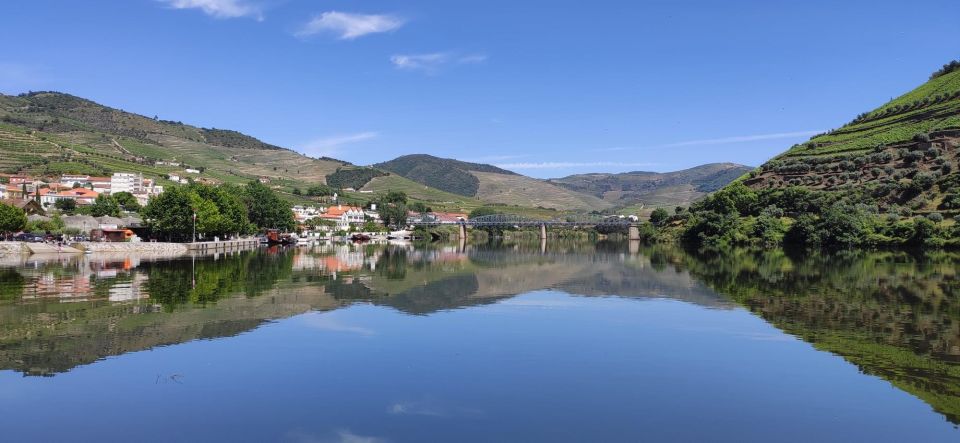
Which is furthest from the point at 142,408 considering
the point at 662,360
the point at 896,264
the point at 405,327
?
the point at 896,264

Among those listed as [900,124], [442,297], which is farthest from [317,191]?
[442,297]

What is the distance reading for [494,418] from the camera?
11500mm

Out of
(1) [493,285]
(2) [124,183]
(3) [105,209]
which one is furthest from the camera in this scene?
(2) [124,183]

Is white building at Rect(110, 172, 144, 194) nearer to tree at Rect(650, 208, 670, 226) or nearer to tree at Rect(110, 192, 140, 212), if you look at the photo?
tree at Rect(110, 192, 140, 212)

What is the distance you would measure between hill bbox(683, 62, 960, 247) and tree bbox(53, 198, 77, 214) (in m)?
88.2

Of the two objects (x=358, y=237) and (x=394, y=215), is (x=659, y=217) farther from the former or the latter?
(x=358, y=237)

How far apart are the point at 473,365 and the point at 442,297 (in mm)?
14519

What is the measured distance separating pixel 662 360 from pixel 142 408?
10937mm

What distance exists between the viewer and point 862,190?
8619 centimetres

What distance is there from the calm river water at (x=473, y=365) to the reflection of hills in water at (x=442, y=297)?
125mm

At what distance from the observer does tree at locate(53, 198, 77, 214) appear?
327 ft

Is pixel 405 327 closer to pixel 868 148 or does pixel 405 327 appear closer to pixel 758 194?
pixel 758 194

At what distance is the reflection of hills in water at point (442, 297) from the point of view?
1658 cm

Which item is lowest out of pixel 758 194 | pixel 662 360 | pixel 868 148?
pixel 662 360
